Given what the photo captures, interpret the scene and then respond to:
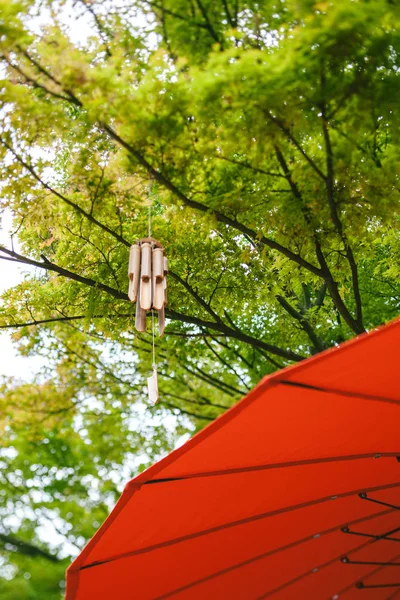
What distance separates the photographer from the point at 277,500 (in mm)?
2625

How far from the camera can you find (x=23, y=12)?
3.13 metres

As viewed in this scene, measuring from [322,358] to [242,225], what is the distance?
7.35 feet

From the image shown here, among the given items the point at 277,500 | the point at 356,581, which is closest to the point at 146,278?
the point at 277,500

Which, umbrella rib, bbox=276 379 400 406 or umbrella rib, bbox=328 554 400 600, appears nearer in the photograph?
umbrella rib, bbox=276 379 400 406

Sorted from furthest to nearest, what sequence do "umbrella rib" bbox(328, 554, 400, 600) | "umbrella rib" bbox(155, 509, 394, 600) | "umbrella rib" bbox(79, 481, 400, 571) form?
"umbrella rib" bbox(328, 554, 400, 600), "umbrella rib" bbox(155, 509, 394, 600), "umbrella rib" bbox(79, 481, 400, 571)

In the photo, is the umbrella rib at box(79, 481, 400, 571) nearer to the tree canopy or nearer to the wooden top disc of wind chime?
the wooden top disc of wind chime

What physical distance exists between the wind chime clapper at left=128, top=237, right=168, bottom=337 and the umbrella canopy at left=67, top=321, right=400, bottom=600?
1.59 meters

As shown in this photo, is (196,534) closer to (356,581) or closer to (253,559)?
(253,559)

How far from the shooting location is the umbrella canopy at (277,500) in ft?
6.68

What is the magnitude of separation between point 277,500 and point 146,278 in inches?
70.8

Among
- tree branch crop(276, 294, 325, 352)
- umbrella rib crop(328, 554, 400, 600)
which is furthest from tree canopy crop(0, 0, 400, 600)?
umbrella rib crop(328, 554, 400, 600)

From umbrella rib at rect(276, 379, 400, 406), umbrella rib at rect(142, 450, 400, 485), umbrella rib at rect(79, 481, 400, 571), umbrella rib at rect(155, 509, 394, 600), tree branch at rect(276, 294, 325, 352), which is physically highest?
tree branch at rect(276, 294, 325, 352)

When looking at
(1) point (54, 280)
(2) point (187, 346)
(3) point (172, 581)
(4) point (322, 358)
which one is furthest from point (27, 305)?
(4) point (322, 358)

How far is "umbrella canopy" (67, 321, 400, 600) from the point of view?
2.04 meters
